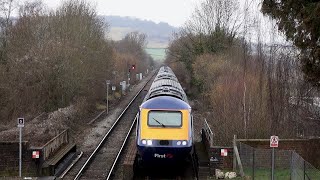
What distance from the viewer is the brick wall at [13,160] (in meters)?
18.3

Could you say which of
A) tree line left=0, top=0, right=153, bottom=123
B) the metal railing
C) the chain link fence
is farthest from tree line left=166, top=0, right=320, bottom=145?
tree line left=0, top=0, right=153, bottom=123

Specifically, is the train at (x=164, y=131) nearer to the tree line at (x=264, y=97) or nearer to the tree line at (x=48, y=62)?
the tree line at (x=264, y=97)

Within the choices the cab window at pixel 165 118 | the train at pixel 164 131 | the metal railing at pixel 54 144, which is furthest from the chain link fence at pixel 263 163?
the metal railing at pixel 54 144

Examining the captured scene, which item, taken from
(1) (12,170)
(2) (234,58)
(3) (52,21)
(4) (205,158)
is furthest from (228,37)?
(1) (12,170)

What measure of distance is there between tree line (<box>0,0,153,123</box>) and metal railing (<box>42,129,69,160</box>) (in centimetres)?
883

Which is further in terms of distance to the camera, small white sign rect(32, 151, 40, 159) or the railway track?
the railway track

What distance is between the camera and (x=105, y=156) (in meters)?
22.4

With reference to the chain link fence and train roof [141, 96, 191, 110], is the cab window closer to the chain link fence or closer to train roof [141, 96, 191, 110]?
train roof [141, 96, 191, 110]

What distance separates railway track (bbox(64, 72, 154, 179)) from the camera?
738 inches

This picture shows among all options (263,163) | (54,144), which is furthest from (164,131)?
(54,144)

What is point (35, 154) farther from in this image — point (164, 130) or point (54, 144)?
point (164, 130)

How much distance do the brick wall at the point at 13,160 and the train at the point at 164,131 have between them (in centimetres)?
448

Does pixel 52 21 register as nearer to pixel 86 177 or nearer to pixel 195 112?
pixel 195 112

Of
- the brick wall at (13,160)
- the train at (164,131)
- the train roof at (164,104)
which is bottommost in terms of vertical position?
the brick wall at (13,160)
